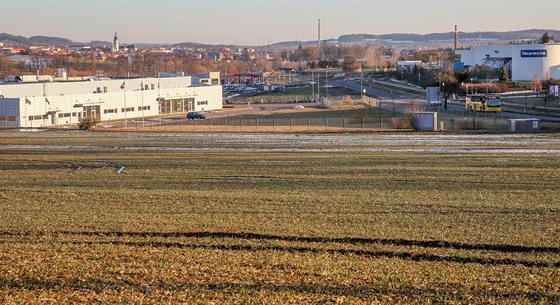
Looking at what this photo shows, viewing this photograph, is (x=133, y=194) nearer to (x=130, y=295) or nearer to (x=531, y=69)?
(x=130, y=295)

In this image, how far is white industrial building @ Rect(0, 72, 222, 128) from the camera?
63188 mm

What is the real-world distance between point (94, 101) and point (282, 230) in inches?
2303

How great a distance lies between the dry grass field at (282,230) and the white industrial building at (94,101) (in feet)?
114

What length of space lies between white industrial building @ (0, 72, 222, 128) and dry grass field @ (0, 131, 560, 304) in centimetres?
3463

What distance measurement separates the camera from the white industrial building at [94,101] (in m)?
63.2

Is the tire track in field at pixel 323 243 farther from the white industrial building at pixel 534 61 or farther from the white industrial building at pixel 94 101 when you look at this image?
the white industrial building at pixel 534 61

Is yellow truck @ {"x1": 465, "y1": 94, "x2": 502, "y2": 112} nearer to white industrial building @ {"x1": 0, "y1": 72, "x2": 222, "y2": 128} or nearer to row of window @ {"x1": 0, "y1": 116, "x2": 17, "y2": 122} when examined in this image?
white industrial building @ {"x1": 0, "y1": 72, "x2": 222, "y2": 128}

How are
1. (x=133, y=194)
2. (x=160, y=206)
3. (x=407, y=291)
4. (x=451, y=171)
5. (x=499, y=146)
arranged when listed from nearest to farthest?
1. (x=407, y=291)
2. (x=160, y=206)
3. (x=133, y=194)
4. (x=451, y=171)
5. (x=499, y=146)

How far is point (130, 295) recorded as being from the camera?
9594 millimetres

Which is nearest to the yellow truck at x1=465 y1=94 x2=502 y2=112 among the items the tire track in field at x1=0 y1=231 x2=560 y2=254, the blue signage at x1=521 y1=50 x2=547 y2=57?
the blue signage at x1=521 y1=50 x2=547 y2=57

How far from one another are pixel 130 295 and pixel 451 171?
57.4ft

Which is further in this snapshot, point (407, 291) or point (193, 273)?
point (193, 273)

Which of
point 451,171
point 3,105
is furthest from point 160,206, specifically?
point 3,105

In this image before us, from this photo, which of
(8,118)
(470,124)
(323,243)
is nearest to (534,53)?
(470,124)
